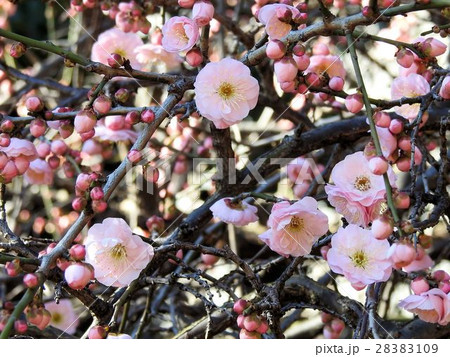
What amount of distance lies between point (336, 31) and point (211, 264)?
100cm

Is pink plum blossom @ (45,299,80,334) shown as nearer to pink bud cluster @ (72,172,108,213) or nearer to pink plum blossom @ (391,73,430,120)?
pink bud cluster @ (72,172,108,213)

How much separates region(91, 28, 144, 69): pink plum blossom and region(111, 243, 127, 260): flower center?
2.39 feet

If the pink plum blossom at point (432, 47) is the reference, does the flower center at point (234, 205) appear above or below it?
below

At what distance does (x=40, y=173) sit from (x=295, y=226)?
74cm

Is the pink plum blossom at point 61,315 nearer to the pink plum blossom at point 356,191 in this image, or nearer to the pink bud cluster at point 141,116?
the pink bud cluster at point 141,116

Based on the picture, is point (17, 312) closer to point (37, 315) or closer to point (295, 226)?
point (37, 315)

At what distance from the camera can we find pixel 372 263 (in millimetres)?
1227

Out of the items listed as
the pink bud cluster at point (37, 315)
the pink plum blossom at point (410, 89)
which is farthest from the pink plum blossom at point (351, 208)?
the pink bud cluster at point (37, 315)

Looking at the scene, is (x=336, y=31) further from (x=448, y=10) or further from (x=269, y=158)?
(x=269, y=158)

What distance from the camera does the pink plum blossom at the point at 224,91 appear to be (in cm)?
131

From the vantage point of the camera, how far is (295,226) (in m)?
1.34

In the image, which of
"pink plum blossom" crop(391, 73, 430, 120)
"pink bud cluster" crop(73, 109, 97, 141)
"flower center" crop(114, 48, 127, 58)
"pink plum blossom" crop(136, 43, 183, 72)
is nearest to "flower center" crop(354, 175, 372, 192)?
"pink plum blossom" crop(391, 73, 430, 120)

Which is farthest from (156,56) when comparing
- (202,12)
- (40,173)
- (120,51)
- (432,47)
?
(432,47)
